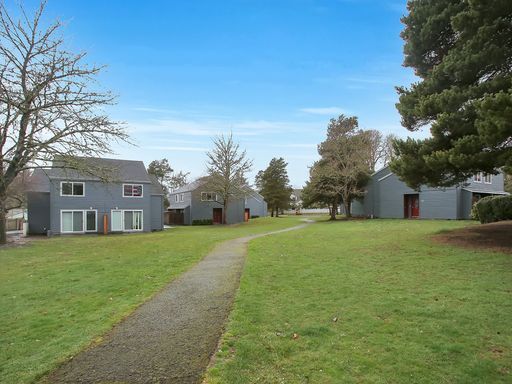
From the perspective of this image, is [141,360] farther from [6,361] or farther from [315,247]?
[315,247]

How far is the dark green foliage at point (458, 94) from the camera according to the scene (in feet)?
35.9

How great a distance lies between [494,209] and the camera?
20.6m

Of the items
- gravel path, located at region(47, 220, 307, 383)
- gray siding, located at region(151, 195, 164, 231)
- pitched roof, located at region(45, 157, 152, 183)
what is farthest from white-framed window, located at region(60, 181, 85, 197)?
gravel path, located at region(47, 220, 307, 383)

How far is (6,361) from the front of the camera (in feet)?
16.3

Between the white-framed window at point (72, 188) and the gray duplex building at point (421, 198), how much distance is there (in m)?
28.2

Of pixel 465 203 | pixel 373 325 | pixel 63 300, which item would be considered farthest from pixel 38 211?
pixel 465 203

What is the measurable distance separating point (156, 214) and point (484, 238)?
30.6 metres

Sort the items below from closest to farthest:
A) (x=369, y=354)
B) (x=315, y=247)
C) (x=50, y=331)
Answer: (x=369, y=354) → (x=50, y=331) → (x=315, y=247)

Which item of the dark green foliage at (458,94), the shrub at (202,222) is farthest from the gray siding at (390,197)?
the dark green foliage at (458,94)

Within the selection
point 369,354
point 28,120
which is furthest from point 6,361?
point 28,120

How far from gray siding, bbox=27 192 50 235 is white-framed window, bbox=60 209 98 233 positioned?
2.35m

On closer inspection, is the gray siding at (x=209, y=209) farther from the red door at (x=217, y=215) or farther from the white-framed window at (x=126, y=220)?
the white-framed window at (x=126, y=220)

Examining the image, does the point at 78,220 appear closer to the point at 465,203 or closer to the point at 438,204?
the point at 438,204

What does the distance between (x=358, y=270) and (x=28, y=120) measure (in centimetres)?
1949
